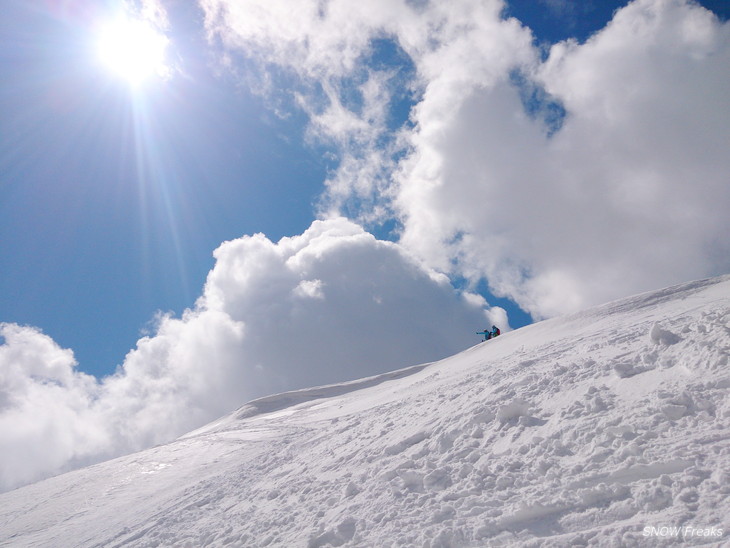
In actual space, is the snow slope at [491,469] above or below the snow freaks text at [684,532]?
above

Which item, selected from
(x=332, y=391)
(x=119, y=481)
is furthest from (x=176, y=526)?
(x=332, y=391)

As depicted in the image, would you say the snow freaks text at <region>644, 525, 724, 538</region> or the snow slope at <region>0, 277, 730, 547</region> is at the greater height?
the snow slope at <region>0, 277, 730, 547</region>

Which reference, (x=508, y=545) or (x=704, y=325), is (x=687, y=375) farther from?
(x=508, y=545)

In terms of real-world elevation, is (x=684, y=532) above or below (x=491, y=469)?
below

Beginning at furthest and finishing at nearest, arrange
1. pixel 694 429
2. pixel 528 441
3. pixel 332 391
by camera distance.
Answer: pixel 332 391
pixel 528 441
pixel 694 429

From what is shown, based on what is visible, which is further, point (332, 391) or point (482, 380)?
point (332, 391)

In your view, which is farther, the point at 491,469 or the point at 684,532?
the point at 491,469

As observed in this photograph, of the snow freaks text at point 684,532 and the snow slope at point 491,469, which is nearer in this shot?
the snow freaks text at point 684,532

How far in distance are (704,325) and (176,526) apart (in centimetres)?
1308

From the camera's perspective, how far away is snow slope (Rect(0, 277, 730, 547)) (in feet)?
22.5

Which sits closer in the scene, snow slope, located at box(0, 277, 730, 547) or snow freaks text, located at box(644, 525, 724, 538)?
snow freaks text, located at box(644, 525, 724, 538)

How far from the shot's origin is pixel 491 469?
879 centimetres

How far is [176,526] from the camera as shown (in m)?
11.4

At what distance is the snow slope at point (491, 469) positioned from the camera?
6863 mm
